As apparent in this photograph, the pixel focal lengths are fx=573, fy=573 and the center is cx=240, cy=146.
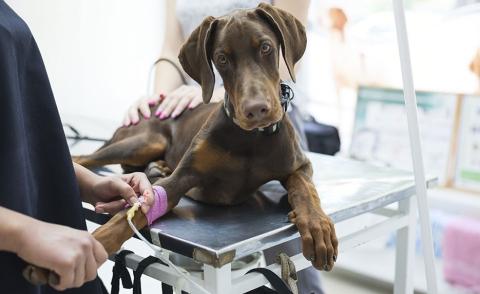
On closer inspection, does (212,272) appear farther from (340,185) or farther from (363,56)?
(363,56)

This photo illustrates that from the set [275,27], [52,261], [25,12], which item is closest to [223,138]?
[275,27]

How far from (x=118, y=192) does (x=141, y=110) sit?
0.49 metres

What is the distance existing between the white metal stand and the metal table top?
9 centimetres

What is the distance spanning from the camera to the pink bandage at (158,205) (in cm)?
90

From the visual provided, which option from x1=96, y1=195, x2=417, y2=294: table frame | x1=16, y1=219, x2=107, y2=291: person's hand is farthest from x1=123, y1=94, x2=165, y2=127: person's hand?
x1=16, y1=219, x2=107, y2=291: person's hand

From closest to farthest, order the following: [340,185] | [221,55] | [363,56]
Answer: [221,55] → [340,185] → [363,56]

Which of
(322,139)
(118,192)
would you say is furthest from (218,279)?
(322,139)

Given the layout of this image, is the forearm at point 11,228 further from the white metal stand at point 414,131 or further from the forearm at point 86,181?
the white metal stand at point 414,131

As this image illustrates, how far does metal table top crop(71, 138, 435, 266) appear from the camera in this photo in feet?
2.70

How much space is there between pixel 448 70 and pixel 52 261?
1943mm

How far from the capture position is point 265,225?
90 cm

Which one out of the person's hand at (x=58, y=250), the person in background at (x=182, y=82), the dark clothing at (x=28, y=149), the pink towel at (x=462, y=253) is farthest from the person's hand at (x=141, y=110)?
the pink towel at (x=462, y=253)

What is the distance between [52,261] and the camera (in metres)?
0.60

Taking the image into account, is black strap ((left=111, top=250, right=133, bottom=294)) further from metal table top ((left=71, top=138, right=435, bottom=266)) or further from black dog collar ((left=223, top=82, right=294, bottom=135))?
black dog collar ((left=223, top=82, right=294, bottom=135))
